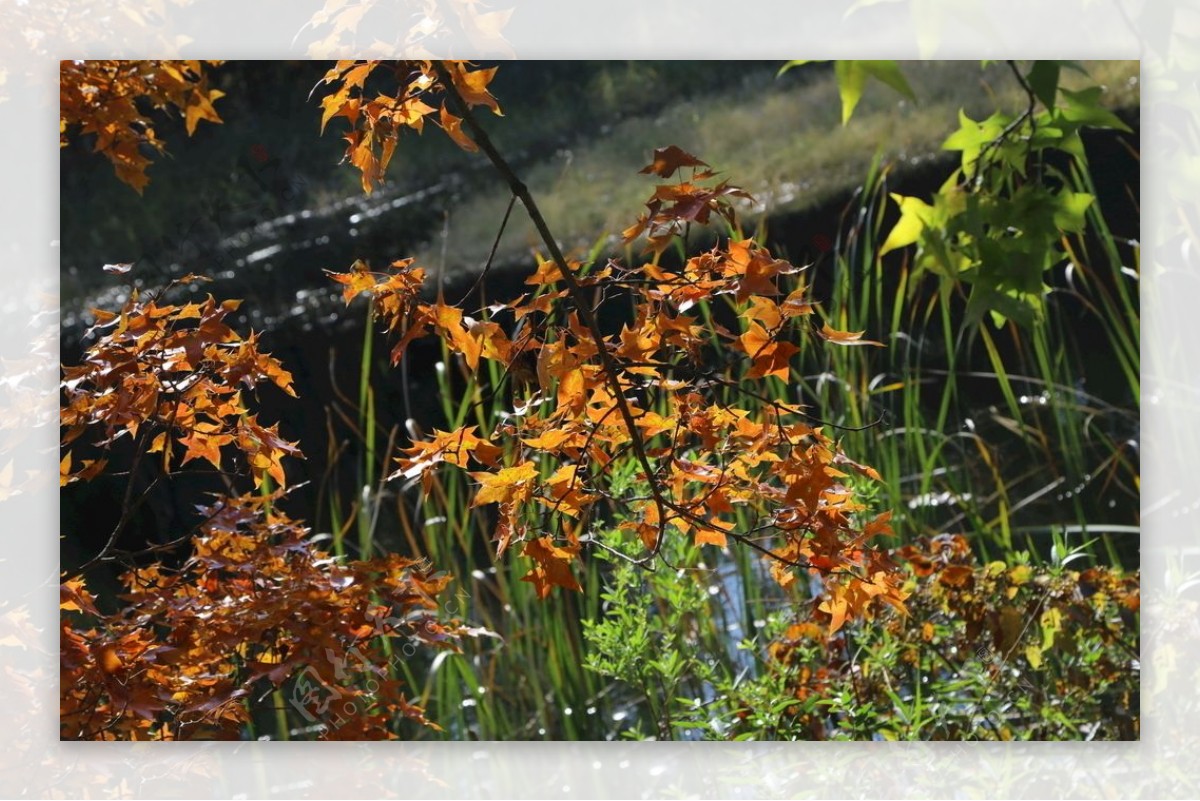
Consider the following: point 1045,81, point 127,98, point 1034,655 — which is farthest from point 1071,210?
point 127,98

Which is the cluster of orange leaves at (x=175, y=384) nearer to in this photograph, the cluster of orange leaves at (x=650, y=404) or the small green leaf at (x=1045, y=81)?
the cluster of orange leaves at (x=650, y=404)

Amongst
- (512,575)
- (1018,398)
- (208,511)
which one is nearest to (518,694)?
(512,575)

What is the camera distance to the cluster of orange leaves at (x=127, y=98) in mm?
2245

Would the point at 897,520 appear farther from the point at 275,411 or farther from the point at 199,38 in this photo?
the point at 199,38

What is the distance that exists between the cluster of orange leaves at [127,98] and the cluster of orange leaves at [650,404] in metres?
0.28

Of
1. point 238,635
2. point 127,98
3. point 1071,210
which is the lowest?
point 238,635

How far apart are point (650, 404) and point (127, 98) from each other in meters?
1.14

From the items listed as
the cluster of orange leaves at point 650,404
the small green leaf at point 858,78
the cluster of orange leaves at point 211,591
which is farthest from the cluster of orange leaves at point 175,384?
the small green leaf at point 858,78

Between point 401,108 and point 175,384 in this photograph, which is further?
point 175,384

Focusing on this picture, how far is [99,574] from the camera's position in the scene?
7.43ft

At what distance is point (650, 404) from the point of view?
1.85m

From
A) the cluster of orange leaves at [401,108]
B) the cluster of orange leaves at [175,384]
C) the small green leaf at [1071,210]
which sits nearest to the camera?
the cluster of orange leaves at [401,108]

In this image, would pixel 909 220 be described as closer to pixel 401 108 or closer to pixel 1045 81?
pixel 1045 81

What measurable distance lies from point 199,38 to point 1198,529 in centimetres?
194
